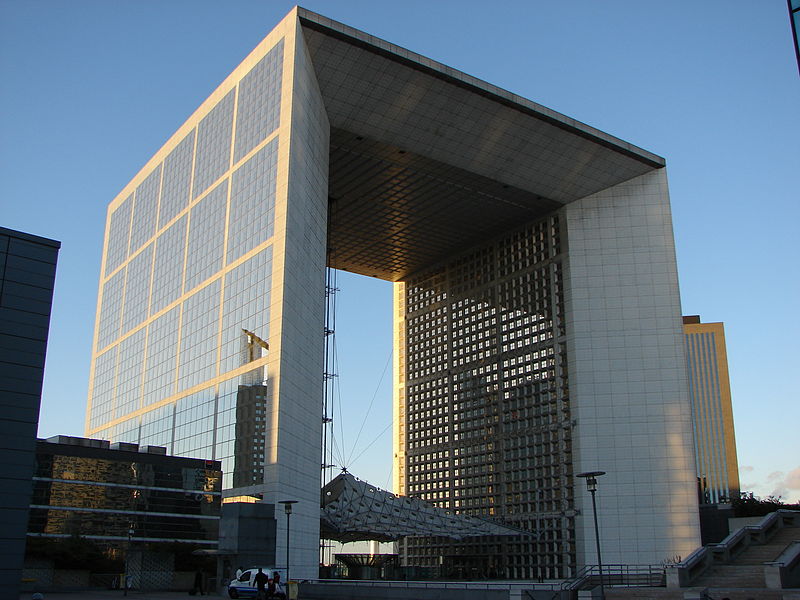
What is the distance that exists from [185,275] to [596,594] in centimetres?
A: 3833

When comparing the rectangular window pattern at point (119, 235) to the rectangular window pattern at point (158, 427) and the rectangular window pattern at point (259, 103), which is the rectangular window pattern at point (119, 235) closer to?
the rectangular window pattern at point (158, 427)

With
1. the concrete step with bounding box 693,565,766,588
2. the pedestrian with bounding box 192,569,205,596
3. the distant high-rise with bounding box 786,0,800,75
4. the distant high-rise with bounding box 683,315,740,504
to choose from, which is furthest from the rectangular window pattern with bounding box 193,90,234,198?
the distant high-rise with bounding box 683,315,740,504

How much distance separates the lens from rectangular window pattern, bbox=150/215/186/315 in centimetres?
6106

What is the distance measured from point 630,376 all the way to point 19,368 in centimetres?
4060

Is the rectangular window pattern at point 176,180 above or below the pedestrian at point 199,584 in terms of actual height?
above

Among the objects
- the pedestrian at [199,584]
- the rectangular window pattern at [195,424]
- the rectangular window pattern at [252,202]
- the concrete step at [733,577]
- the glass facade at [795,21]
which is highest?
the rectangular window pattern at [252,202]

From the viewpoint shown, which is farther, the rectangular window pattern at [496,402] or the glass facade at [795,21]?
the rectangular window pattern at [496,402]

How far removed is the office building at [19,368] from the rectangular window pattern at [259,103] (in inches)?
934

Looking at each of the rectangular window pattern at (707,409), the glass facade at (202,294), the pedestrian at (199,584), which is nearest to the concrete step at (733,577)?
the glass facade at (202,294)

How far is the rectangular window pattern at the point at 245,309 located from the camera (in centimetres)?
4656

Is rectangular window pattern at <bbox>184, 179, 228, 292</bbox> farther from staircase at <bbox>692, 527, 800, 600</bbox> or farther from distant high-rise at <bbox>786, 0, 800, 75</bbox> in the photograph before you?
distant high-rise at <bbox>786, 0, 800, 75</bbox>

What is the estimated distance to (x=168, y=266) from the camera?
63219 mm

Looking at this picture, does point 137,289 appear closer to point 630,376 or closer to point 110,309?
point 110,309

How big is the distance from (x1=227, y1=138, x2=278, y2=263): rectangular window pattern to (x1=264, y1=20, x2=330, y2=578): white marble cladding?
126cm
